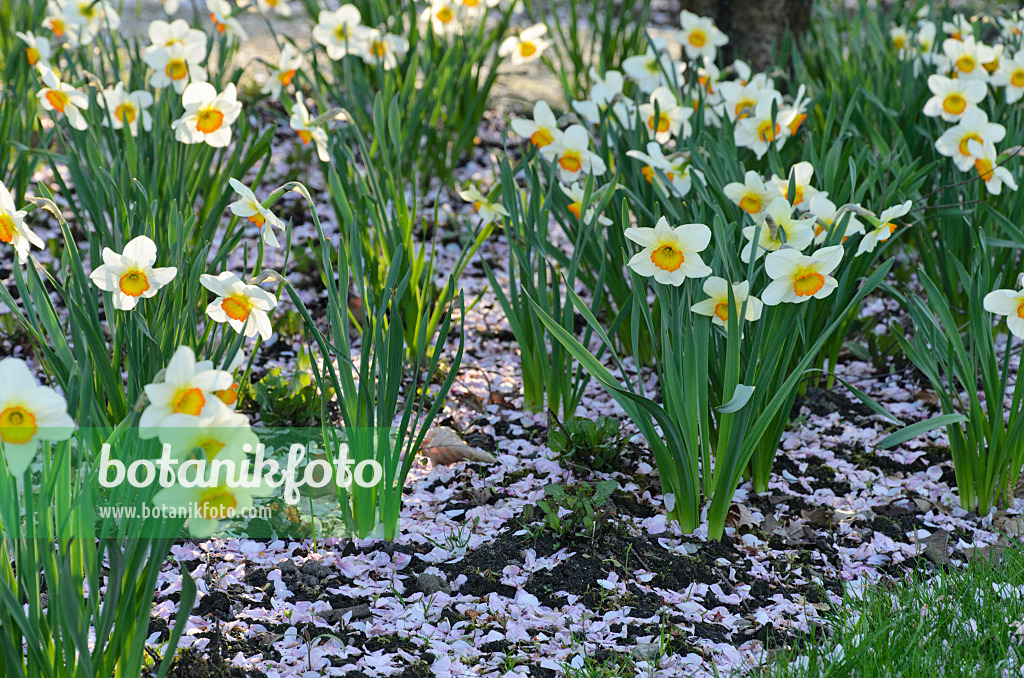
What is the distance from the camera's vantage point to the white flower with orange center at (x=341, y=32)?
3.11 m

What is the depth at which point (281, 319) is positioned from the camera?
2.63 m

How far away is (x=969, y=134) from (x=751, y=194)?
0.75m

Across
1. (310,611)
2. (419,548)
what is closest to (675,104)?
(419,548)

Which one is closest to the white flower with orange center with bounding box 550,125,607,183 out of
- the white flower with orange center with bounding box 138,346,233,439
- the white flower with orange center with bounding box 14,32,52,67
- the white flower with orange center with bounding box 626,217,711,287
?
the white flower with orange center with bounding box 626,217,711,287

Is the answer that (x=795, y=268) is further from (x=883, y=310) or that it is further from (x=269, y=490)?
(x=883, y=310)

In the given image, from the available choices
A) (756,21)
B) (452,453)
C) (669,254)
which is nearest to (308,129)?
(452,453)

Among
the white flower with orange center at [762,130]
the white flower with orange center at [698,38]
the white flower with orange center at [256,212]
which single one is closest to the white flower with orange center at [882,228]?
the white flower with orange center at [762,130]

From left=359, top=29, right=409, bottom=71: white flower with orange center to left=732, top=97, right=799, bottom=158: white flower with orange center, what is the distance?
1321 mm

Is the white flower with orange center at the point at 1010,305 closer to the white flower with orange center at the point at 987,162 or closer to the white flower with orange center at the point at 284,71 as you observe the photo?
the white flower with orange center at the point at 987,162

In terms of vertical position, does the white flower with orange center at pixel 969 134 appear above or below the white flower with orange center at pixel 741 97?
below

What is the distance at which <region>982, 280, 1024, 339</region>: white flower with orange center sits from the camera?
1.67 meters

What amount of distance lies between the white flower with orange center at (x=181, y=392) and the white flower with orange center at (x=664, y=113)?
1736mm

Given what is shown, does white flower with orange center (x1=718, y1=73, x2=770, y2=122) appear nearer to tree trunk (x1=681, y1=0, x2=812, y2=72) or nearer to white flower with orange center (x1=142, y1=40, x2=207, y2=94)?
tree trunk (x1=681, y1=0, x2=812, y2=72)

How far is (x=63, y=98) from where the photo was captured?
7.45 feet
